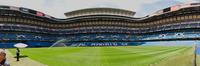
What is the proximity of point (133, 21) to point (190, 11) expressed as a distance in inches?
1104

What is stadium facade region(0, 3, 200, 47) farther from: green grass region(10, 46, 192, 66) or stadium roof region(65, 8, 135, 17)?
green grass region(10, 46, 192, 66)

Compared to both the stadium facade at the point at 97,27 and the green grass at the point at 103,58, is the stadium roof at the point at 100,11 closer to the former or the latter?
the stadium facade at the point at 97,27

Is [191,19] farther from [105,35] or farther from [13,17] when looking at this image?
[13,17]

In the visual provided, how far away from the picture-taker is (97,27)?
11144 centimetres

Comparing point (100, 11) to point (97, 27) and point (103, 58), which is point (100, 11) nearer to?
point (97, 27)

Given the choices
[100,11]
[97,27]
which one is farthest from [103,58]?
[100,11]

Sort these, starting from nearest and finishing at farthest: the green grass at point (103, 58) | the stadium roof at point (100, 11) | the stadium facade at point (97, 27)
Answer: the green grass at point (103, 58), the stadium facade at point (97, 27), the stadium roof at point (100, 11)

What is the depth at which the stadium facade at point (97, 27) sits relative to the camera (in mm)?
90375

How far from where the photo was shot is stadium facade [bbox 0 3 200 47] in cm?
9038

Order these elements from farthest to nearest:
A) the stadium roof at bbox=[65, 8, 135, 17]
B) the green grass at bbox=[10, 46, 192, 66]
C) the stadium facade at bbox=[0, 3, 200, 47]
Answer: the stadium roof at bbox=[65, 8, 135, 17]
the stadium facade at bbox=[0, 3, 200, 47]
the green grass at bbox=[10, 46, 192, 66]

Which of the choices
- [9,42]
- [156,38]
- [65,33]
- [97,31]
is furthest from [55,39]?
[156,38]

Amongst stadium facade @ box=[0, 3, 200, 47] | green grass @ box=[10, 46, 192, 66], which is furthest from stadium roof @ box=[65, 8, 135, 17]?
green grass @ box=[10, 46, 192, 66]

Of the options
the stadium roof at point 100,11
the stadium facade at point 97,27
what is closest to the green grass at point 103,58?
the stadium facade at point 97,27

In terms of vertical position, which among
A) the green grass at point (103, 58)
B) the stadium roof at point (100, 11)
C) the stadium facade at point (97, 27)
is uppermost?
the stadium roof at point (100, 11)
